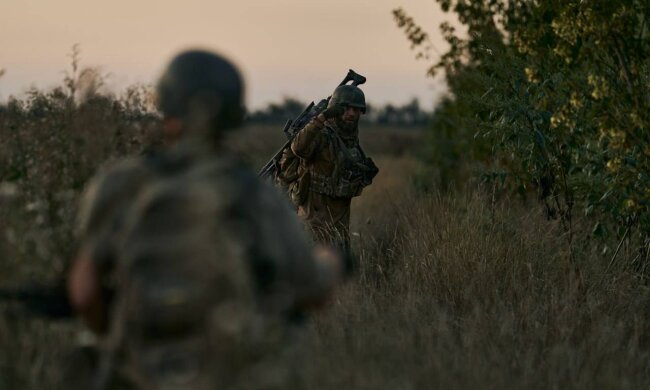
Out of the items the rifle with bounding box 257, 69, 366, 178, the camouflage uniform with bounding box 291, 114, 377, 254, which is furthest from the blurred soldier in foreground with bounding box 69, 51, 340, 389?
the rifle with bounding box 257, 69, 366, 178

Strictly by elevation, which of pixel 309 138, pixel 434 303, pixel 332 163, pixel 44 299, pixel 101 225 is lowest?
pixel 434 303

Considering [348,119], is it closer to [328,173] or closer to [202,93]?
[328,173]

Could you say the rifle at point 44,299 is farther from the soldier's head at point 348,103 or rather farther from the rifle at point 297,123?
the rifle at point 297,123

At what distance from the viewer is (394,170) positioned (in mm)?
28828

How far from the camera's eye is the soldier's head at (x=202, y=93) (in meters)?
3.50

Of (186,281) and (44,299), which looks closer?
(186,281)

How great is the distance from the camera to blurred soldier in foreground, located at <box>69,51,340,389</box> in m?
3.29

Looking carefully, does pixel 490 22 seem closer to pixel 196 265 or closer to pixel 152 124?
pixel 152 124

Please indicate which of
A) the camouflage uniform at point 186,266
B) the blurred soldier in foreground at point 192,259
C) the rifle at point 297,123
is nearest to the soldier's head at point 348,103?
the rifle at point 297,123

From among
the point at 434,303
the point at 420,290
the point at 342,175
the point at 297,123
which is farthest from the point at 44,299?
the point at 297,123

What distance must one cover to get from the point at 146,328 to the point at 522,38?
5.23 metres

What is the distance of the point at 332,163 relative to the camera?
1003cm

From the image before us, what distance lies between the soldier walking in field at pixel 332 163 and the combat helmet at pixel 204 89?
629 centimetres

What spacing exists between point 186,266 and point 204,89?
578mm
